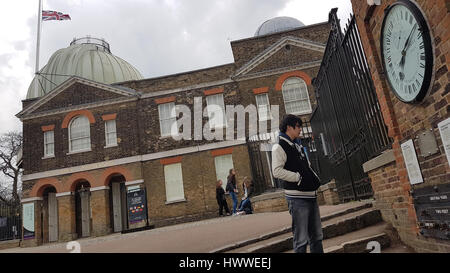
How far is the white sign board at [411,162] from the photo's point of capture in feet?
10.3

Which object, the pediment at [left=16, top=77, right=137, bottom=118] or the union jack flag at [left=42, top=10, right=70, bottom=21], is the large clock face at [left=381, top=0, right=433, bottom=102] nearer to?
the pediment at [left=16, top=77, right=137, bottom=118]

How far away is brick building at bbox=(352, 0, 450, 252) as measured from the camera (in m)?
→ 2.54

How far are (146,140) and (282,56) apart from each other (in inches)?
349

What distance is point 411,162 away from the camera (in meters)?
3.24

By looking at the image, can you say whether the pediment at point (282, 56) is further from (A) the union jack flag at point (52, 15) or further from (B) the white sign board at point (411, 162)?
(B) the white sign board at point (411, 162)

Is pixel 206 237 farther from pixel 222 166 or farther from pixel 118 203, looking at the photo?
pixel 118 203

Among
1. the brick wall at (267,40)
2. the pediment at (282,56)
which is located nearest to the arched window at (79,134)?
the pediment at (282,56)

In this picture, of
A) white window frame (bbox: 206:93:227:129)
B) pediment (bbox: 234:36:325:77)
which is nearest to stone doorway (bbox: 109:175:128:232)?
white window frame (bbox: 206:93:227:129)

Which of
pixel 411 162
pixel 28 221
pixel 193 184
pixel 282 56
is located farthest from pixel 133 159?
pixel 411 162

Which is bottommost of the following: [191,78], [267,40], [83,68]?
[191,78]

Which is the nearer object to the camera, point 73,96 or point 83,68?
point 73,96
